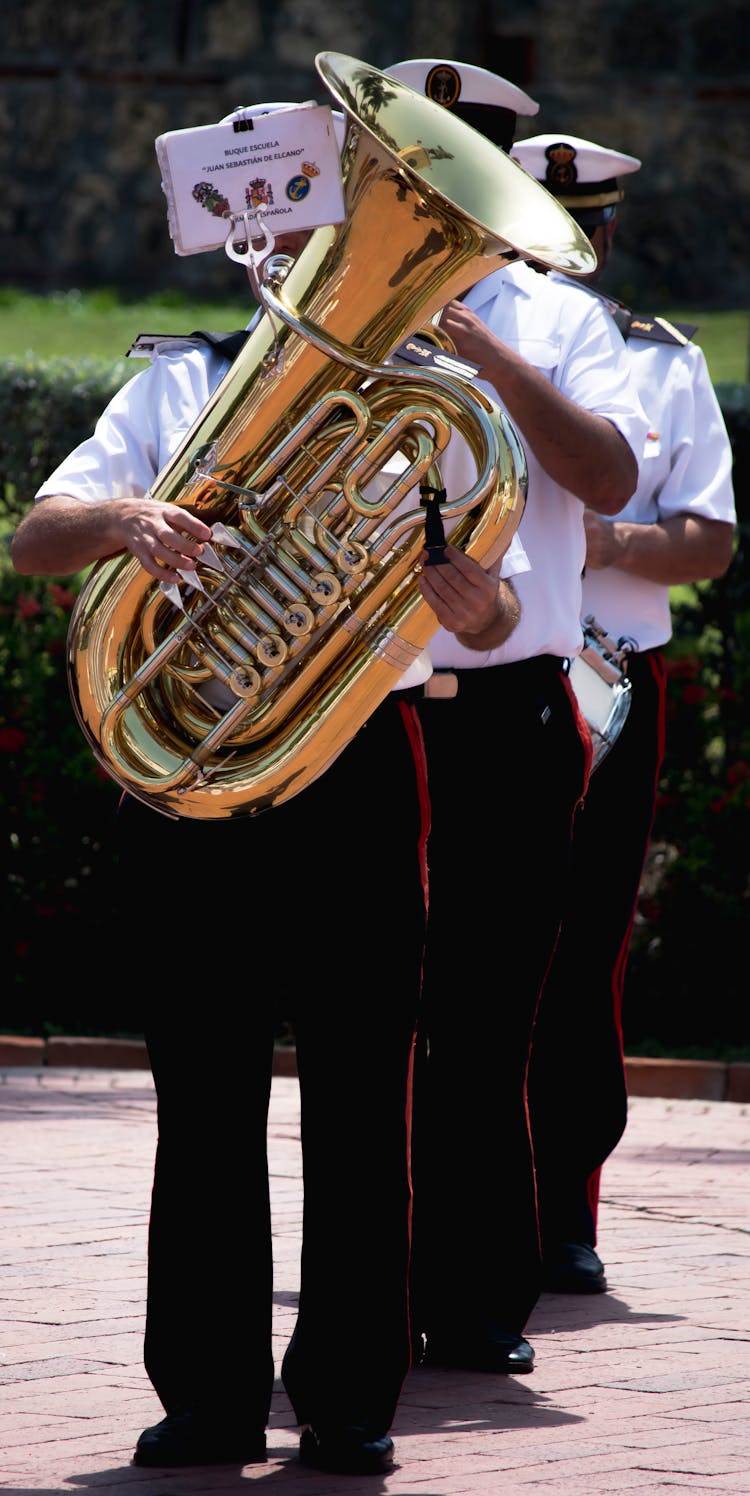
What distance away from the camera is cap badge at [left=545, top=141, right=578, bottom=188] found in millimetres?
4656

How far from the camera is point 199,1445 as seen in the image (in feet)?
11.0

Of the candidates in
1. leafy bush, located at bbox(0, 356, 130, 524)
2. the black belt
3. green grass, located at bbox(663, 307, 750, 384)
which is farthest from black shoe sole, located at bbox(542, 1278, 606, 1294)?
green grass, located at bbox(663, 307, 750, 384)

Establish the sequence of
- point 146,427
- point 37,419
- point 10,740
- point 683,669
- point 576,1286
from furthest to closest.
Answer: point 37,419
point 683,669
point 10,740
point 576,1286
point 146,427

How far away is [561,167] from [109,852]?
3.65 m

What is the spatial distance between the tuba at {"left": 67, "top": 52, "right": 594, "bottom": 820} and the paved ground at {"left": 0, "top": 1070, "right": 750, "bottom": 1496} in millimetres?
1020

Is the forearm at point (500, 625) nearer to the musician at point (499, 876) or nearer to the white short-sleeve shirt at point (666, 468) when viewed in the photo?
the musician at point (499, 876)

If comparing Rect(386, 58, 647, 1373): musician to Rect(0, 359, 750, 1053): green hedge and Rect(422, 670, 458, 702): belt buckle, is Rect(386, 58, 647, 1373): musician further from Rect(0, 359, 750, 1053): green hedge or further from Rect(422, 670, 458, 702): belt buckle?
Rect(0, 359, 750, 1053): green hedge

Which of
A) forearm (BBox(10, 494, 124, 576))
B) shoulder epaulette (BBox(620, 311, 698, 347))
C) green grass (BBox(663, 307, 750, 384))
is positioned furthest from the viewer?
green grass (BBox(663, 307, 750, 384))

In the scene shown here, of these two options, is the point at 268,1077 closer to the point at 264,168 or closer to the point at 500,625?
the point at 500,625

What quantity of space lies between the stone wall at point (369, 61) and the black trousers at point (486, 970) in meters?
12.4

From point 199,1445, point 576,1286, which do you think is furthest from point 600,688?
point 199,1445

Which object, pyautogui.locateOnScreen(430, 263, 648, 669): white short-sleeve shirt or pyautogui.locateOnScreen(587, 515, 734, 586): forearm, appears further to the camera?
pyautogui.locateOnScreen(587, 515, 734, 586): forearm

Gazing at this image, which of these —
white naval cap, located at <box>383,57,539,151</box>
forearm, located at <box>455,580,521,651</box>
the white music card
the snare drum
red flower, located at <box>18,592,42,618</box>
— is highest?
white naval cap, located at <box>383,57,539,151</box>

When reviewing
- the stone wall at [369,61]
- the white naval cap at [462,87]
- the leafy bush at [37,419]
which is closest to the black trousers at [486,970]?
the white naval cap at [462,87]
